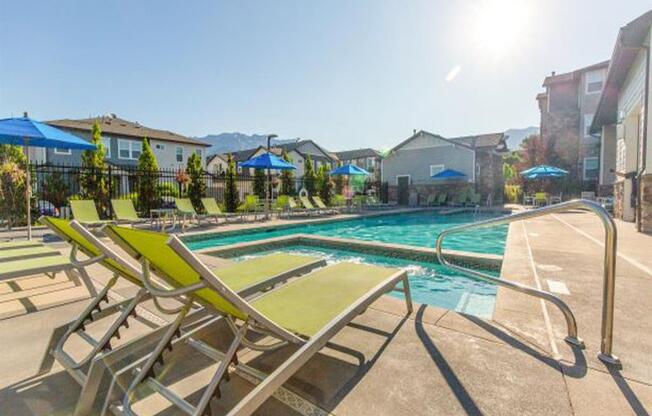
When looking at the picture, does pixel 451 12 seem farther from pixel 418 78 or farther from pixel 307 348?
pixel 307 348

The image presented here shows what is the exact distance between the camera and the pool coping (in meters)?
5.29

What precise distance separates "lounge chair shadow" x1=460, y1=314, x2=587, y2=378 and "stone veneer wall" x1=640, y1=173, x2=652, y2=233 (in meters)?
7.68

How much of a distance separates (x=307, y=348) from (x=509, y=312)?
2110 mm

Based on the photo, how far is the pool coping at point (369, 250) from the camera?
529cm

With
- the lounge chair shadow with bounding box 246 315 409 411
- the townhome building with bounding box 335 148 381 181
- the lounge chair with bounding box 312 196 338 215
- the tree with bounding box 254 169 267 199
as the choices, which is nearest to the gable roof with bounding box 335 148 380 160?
the townhome building with bounding box 335 148 381 181

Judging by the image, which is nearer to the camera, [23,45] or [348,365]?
[348,365]

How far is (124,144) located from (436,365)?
Result: 30.1 meters

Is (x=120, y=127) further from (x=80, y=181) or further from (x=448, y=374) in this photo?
(x=448, y=374)

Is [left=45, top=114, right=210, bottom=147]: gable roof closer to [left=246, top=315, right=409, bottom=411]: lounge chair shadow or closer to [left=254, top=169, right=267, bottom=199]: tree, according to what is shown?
[left=254, top=169, right=267, bottom=199]: tree

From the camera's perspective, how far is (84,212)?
7484mm

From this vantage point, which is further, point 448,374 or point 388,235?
point 388,235

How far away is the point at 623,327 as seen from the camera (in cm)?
246

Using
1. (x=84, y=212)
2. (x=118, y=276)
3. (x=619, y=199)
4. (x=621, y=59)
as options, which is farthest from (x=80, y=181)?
(x=619, y=199)

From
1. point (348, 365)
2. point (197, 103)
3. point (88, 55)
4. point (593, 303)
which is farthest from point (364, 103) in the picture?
point (348, 365)
